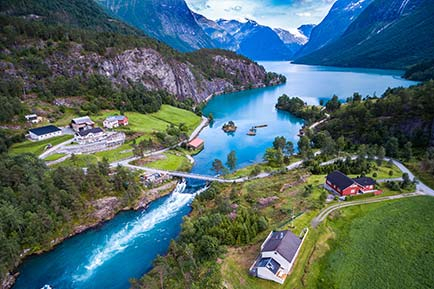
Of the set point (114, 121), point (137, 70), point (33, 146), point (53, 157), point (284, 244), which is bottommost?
point (53, 157)

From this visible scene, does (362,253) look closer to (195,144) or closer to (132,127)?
(195,144)

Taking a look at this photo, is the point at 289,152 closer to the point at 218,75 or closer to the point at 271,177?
the point at 271,177

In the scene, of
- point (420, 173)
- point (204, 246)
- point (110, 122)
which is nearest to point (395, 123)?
point (420, 173)

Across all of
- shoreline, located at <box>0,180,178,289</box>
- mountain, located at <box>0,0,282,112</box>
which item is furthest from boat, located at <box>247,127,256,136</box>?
mountain, located at <box>0,0,282,112</box>

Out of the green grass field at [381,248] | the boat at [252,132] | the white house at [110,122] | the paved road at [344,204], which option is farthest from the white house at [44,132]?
the green grass field at [381,248]

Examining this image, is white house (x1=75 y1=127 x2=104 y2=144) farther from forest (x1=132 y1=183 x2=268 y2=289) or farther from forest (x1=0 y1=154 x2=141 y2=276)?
forest (x1=132 y1=183 x2=268 y2=289)

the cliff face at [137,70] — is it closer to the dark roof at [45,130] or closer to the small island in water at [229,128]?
the dark roof at [45,130]
